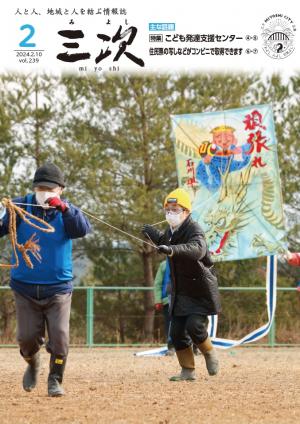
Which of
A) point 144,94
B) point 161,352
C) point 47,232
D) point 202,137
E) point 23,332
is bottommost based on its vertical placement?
point 161,352

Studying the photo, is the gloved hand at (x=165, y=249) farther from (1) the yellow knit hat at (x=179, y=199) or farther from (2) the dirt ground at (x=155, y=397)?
(2) the dirt ground at (x=155, y=397)

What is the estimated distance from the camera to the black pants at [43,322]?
7.45 meters

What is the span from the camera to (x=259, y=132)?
12672 millimetres

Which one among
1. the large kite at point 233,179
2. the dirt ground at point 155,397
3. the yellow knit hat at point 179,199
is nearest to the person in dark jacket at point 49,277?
the dirt ground at point 155,397

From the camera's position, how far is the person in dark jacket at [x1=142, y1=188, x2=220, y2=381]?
8.80 m

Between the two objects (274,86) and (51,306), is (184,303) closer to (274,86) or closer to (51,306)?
(51,306)

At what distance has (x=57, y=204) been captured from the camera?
7316 millimetres

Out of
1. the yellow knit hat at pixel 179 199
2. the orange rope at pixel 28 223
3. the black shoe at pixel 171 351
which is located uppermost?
the yellow knit hat at pixel 179 199

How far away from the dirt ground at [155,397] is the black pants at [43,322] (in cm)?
41

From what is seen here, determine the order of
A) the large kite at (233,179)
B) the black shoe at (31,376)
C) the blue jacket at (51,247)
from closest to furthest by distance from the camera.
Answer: the blue jacket at (51,247) < the black shoe at (31,376) < the large kite at (233,179)

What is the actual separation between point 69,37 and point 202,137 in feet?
12.2

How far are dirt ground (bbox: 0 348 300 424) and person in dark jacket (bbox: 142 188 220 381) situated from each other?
0.40 meters

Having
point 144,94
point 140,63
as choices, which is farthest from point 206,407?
point 144,94

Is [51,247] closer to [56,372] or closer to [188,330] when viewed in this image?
[56,372]
